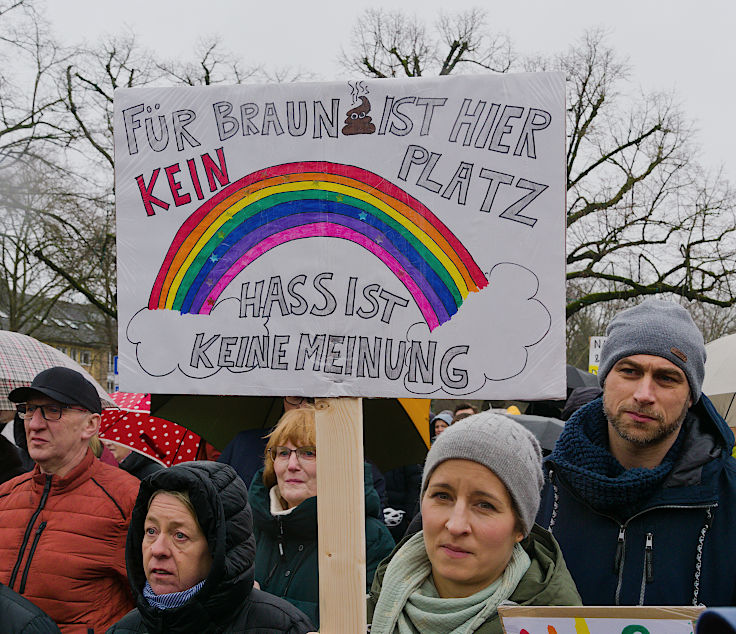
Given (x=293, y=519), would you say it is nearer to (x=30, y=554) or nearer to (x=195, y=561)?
(x=195, y=561)

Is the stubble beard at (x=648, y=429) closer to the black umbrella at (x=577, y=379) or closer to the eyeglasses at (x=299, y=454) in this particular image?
the eyeglasses at (x=299, y=454)

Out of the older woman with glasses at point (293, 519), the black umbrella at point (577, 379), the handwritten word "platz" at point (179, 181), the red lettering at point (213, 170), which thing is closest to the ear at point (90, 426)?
the older woman with glasses at point (293, 519)

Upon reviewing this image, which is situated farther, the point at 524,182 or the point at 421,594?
the point at 524,182

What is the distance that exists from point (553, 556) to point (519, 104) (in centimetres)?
118

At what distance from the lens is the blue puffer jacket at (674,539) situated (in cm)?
224

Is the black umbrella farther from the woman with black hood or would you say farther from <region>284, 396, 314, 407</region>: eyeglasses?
the woman with black hood

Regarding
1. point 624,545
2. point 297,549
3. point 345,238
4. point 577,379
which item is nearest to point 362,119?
point 345,238

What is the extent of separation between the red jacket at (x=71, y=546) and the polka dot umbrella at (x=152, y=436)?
2008 millimetres

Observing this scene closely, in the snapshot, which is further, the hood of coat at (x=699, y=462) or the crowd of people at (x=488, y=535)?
the hood of coat at (x=699, y=462)

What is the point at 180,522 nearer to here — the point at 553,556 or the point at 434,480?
the point at 434,480

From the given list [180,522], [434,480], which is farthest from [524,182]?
A: [180,522]

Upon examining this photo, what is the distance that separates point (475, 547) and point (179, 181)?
4.28 ft

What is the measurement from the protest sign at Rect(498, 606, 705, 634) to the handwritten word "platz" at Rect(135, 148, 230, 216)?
141 centimetres

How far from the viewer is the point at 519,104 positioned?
7.48ft
